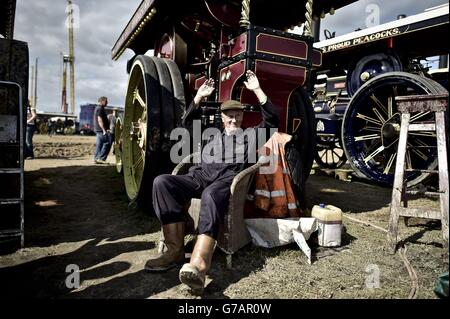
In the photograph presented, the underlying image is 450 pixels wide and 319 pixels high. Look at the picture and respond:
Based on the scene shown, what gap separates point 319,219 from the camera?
268 centimetres

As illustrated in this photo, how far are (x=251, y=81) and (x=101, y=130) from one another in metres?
6.08

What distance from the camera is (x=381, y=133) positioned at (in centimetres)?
478

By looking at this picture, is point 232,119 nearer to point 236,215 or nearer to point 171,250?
point 236,215

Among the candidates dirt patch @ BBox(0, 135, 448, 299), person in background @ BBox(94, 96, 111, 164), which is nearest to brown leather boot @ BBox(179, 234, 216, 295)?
dirt patch @ BBox(0, 135, 448, 299)

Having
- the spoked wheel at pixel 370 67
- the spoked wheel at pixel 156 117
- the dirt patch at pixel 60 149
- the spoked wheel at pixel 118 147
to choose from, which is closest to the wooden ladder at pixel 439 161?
the spoked wheel at pixel 156 117

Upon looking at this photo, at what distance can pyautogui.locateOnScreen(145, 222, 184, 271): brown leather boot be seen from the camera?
2.25m

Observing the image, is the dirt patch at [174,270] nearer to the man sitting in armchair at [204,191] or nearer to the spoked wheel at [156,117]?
the man sitting in armchair at [204,191]

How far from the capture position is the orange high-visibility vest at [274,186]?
9.03ft

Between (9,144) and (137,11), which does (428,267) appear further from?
(137,11)

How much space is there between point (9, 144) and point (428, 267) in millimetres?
3555

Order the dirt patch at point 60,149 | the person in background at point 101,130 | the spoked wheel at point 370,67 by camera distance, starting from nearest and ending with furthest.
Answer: the spoked wheel at point 370,67, the person in background at point 101,130, the dirt patch at point 60,149

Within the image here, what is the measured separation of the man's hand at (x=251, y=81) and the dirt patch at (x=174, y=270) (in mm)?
1366

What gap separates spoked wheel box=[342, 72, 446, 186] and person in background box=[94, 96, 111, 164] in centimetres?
548

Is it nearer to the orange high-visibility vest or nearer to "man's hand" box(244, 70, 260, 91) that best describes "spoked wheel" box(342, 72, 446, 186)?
the orange high-visibility vest
